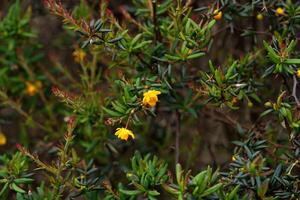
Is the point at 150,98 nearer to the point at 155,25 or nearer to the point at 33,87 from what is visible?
the point at 155,25

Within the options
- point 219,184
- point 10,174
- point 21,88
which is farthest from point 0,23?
point 219,184

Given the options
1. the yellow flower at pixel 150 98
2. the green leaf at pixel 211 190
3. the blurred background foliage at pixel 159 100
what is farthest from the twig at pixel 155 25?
the green leaf at pixel 211 190

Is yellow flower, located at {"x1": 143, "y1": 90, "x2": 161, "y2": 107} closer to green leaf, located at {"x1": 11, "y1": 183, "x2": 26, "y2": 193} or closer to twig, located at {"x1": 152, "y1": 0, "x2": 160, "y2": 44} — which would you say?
twig, located at {"x1": 152, "y1": 0, "x2": 160, "y2": 44}

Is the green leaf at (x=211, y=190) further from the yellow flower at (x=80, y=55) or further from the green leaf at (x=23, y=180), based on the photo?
the yellow flower at (x=80, y=55)

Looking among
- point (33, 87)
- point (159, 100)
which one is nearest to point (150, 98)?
point (159, 100)

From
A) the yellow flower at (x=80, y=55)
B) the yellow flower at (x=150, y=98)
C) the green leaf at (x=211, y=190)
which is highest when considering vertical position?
the yellow flower at (x=150, y=98)

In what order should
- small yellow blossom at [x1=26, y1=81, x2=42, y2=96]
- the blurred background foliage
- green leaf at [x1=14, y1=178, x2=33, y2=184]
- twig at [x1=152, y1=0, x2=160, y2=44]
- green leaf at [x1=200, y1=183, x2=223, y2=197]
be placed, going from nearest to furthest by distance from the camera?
green leaf at [x1=200, y1=183, x2=223, y2=197]
the blurred background foliage
green leaf at [x1=14, y1=178, x2=33, y2=184]
twig at [x1=152, y1=0, x2=160, y2=44]
small yellow blossom at [x1=26, y1=81, x2=42, y2=96]

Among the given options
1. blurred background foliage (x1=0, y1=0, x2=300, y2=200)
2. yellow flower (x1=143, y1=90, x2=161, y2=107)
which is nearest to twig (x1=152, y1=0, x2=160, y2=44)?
blurred background foliage (x1=0, y1=0, x2=300, y2=200)
